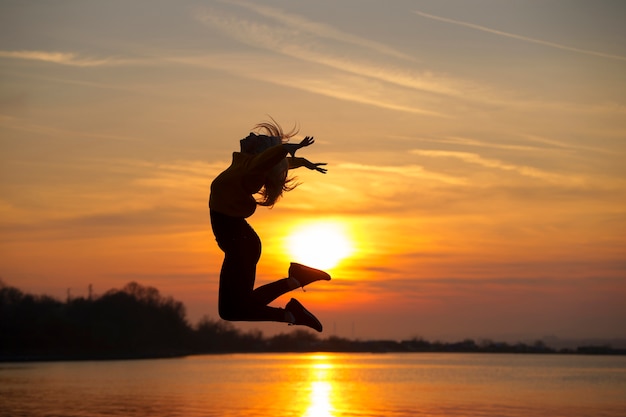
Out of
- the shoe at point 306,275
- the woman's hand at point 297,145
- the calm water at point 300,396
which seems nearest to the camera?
the woman's hand at point 297,145

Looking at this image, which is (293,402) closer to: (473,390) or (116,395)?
(116,395)

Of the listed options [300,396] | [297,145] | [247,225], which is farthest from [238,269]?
[300,396]

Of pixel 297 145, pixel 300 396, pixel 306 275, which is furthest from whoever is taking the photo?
pixel 300 396

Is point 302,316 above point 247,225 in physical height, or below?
below

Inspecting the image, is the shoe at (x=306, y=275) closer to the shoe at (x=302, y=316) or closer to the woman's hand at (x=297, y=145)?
the shoe at (x=302, y=316)

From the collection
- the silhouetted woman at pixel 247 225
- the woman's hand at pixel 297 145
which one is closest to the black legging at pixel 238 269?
the silhouetted woman at pixel 247 225

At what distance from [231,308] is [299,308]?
79 centimetres

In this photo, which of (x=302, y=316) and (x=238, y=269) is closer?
(x=238, y=269)

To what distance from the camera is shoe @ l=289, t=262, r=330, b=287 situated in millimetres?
9164

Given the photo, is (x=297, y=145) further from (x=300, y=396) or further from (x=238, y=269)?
(x=300, y=396)

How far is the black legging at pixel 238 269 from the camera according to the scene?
8.76 m

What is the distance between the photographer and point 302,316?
923cm

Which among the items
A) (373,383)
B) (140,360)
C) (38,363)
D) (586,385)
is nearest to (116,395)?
(373,383)

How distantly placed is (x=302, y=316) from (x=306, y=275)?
1.33 feet
